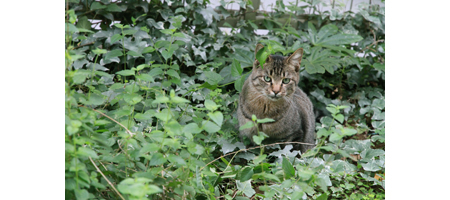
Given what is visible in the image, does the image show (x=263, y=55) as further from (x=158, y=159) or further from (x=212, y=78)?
(x=158, y=159)

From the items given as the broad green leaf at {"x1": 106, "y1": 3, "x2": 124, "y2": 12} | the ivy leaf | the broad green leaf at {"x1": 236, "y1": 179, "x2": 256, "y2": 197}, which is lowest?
the broad green leaf at {"x1": 236, "y1": 179, "x2": 256, "y2": 197}

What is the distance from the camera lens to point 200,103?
125 inches

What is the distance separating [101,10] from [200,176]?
2.06 meters

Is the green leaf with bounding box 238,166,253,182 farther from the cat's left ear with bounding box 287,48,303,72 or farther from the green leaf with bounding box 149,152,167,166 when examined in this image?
the cat's left ear with bounding box 287,48,303,72

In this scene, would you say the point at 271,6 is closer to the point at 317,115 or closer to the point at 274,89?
the point at 317,115

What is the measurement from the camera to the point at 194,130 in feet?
4.43

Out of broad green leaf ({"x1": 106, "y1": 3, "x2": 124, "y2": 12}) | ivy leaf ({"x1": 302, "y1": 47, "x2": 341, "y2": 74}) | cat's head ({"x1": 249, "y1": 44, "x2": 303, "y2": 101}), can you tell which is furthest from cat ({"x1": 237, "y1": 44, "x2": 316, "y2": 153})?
broad green leaf ({"x1": 106, "y1": 3, "x2": 124, "y2": 12})

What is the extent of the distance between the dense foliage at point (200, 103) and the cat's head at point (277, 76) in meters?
0.15

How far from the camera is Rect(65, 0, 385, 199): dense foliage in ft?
4.39

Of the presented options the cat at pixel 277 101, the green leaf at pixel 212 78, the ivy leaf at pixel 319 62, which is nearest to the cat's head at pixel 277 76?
the cat at pixel 277 101

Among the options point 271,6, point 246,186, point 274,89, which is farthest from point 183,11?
point 246,186

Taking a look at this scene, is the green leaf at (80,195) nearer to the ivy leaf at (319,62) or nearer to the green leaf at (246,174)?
the green leaf at (246,174)

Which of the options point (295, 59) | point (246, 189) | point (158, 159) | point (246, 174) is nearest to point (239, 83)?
point (295, 59)

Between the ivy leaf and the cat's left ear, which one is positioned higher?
the cat's left ear
